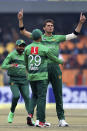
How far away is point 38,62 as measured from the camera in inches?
380

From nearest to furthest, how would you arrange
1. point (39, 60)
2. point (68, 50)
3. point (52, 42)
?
point (39, 60), point (52, 42), point (68, 50)

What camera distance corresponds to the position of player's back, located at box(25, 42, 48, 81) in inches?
380

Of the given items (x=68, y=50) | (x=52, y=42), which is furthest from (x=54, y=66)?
(x=68, y=50)

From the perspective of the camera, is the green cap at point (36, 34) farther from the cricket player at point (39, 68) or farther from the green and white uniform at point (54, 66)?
the green and white uniform at point (54, 66)

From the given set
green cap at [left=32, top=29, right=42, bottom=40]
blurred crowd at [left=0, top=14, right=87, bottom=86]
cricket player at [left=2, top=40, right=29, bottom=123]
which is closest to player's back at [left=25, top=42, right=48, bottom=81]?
green cap at [left=32, top=29, right=42, bottom=40]

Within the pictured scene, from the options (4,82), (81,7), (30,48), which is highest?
(81,7)

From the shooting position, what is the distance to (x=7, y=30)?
117ft

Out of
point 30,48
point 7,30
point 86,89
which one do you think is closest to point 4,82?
point 7,30

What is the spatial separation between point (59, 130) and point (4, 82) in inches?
851

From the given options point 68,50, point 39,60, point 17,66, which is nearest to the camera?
point 39,60

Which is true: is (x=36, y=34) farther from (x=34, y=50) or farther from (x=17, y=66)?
(x=17, y=66)

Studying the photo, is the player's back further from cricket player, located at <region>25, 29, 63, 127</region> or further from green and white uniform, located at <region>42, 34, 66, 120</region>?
green and white uniform, located at <region>42, 34, 66, 120</region>

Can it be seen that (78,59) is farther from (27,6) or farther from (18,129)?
(18,129)

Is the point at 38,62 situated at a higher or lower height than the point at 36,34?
lower
